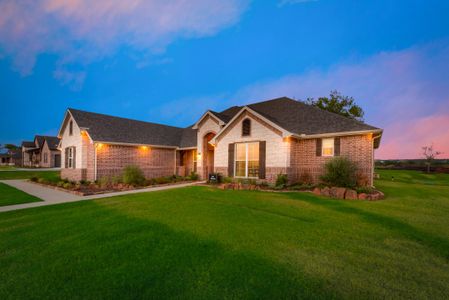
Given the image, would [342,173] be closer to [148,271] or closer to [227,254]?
[227,254]

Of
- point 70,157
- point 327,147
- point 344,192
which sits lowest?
point 344,192

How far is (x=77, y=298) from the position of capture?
244cm

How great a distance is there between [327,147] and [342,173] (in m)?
2.62

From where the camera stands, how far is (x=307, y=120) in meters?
13.4

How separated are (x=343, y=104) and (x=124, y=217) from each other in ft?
93.4

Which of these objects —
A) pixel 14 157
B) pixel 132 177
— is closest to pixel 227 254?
pixel 132 177

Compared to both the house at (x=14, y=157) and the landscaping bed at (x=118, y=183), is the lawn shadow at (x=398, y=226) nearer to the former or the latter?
the landscaping bed at (x=118, y=183)

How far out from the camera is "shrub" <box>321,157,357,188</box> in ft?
31.5

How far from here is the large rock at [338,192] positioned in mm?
8691

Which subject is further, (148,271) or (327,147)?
(327,147)

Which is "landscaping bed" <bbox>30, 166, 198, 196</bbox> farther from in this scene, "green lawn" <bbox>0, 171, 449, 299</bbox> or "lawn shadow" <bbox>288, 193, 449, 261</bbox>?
"lawn shadow" <bbox>288, 193, 449, 261</bbox>

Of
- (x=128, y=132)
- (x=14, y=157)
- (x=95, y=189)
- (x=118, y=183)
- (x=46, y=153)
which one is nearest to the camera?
(x=95, y=189)

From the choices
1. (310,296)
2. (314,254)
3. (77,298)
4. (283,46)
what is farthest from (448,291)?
(283,46)

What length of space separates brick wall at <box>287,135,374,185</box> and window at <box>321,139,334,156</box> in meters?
0.36
